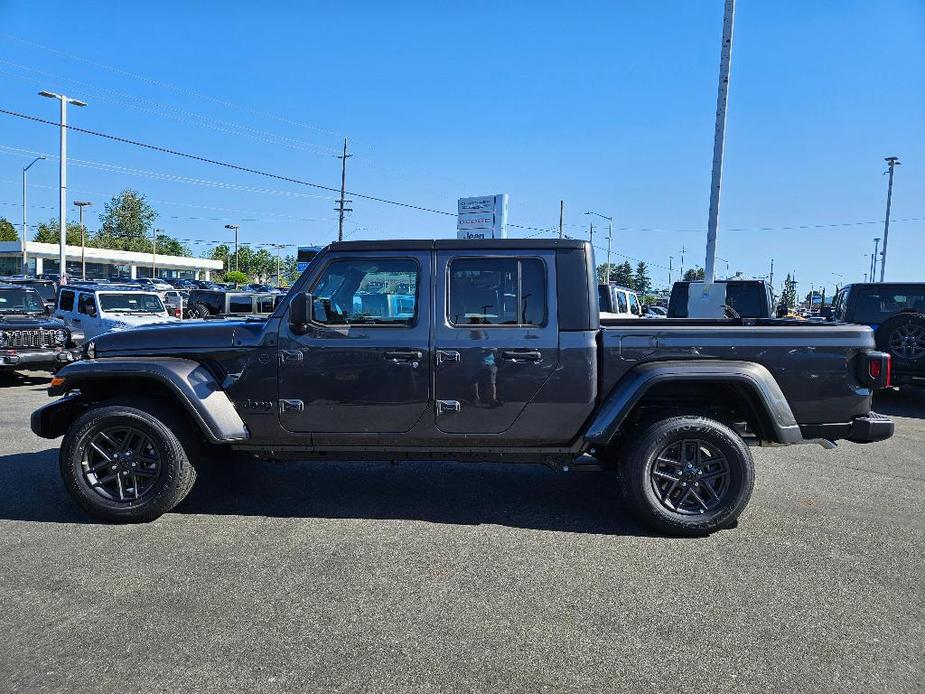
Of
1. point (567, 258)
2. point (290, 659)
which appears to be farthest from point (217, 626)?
point (567, 258)

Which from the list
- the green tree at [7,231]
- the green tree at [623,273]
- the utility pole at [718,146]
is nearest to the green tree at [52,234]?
the green tree at [7,231]

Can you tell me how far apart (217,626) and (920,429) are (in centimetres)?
859

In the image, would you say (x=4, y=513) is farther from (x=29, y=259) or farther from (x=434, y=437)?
(x=29, y=259)

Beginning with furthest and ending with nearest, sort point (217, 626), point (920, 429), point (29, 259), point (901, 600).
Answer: point (29, 259) → point (920, 429) → point (901, 600) → point (217, 626)

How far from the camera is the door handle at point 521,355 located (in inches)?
181

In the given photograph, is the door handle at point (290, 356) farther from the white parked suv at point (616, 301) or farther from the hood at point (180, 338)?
the white parked suv at point (616, 301)

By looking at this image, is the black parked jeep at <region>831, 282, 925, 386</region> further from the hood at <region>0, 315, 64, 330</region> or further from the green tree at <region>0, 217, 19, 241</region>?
the green tree at <region>0, 217, 19, 241</region>

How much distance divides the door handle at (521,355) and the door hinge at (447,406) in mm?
437

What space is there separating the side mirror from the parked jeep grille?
28.3 feet

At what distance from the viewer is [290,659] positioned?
303cm

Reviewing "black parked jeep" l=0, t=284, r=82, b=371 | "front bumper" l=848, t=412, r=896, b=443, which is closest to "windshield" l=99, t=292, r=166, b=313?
"black parked jeep" l=0, t=284, r=82, b=371

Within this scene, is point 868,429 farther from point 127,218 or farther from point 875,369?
point 127,218

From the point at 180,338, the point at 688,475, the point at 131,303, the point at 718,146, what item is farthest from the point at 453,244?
the point at 131,303

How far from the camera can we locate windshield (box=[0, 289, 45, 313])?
40.5ft
